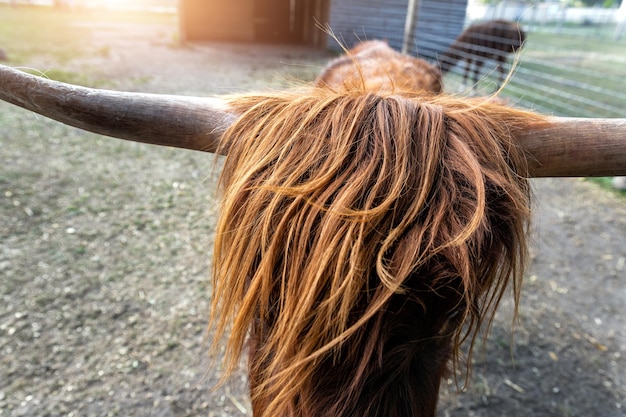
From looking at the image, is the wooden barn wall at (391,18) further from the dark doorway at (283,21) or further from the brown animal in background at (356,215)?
the brown animal in background at (356,215)

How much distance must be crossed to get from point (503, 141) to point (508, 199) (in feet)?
0.67

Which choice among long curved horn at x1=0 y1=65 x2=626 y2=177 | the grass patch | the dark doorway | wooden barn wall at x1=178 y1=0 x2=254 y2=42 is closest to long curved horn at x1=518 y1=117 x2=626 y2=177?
long curved horn at x1=0 y1=65 x2=626 y2=177

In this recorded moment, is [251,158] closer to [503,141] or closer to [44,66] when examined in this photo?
[503,141]

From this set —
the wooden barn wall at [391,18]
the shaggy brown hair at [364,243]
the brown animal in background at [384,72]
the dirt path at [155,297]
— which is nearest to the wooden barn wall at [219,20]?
the wooden barn wall at [391,18]

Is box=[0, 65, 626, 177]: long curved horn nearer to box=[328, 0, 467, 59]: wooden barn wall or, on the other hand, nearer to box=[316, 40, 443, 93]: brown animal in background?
box=[316, 40, 443, 93]: brown animal in background

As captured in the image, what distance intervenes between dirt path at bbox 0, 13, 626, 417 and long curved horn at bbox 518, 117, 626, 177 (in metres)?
0.72

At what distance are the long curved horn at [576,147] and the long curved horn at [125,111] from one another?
35.8 inches

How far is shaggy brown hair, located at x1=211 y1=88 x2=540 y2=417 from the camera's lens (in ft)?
3.04

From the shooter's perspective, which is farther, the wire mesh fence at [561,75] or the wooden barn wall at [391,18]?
the wooden barn wall at [391,18]

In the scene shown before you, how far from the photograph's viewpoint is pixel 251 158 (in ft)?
3.67

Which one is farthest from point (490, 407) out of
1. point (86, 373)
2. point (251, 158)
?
point (86, 373)

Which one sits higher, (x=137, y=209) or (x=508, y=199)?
(x=508, y=199)

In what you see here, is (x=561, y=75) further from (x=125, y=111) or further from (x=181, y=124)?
(x=125, y=111)

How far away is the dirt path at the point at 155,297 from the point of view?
2.27m
